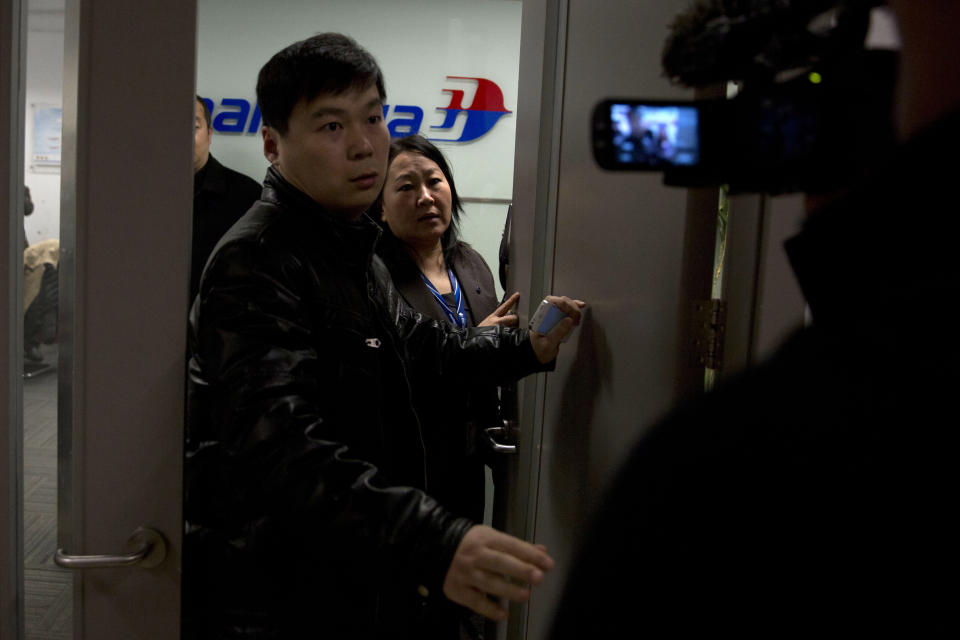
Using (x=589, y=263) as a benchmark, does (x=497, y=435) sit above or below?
below

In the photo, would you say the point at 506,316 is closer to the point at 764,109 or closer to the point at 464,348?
the point at 464,348

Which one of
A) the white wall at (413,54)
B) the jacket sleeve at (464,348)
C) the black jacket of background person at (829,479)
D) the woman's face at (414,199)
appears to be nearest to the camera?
the black jacket of background person at (829,479)

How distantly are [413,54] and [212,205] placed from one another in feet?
6.36

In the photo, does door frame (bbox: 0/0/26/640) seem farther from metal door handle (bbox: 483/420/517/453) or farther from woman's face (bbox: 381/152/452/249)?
woman's face (bbox: 381/152/452/249)

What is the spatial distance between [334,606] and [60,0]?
105cm

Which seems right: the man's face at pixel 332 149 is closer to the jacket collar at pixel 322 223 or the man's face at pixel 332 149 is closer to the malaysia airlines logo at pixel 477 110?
the jacket collar at pixel 322 223

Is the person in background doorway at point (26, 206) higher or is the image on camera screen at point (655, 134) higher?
the image on camera screen at point (655, 134)

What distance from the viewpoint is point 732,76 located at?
1.58 feet

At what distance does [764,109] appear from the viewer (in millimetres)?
420

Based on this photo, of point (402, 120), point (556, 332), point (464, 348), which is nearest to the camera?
point (556, 332)

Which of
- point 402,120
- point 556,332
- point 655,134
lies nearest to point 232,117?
point 402,120

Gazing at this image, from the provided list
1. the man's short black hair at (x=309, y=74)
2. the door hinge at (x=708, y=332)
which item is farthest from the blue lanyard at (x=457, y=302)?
the door hinge at (x=708, y=332)

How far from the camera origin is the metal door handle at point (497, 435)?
168cm

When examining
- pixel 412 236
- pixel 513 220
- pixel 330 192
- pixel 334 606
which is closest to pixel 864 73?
pixel 330 192
